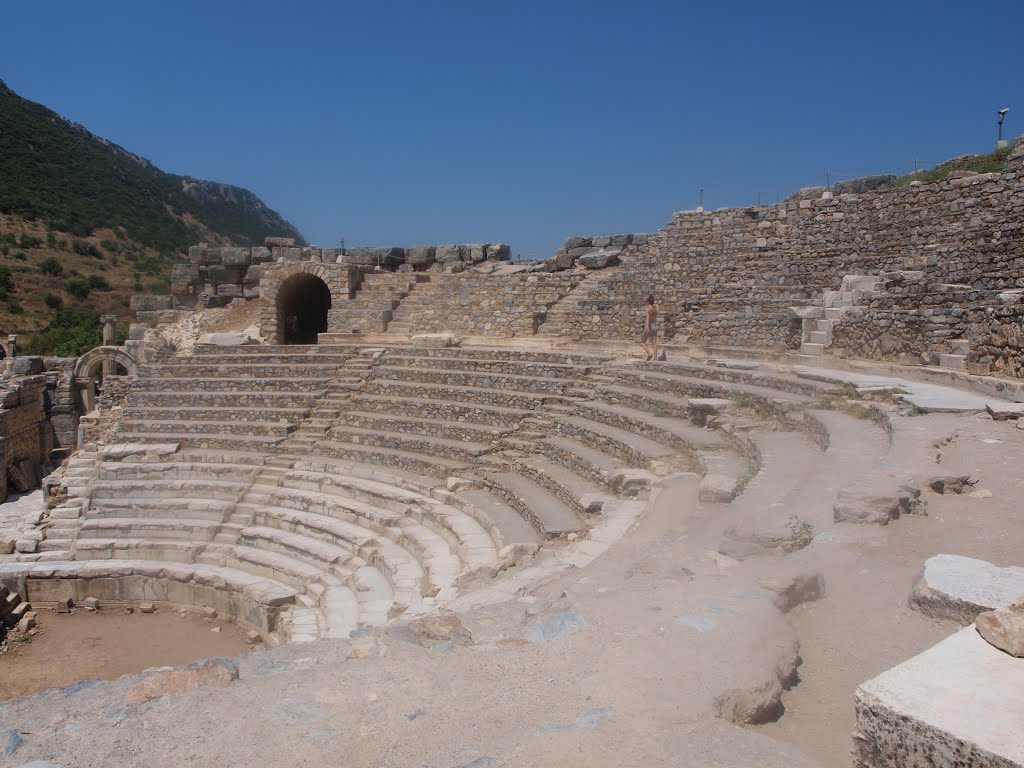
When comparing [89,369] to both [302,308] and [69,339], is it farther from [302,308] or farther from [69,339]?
[69,339]

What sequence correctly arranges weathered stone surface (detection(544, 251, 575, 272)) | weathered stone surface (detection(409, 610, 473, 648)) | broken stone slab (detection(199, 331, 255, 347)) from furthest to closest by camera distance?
weathered stone surface (detection(544, 251, 575, 272)) < broken stone slab (detection(199, 331, 255, 347)) < weathered stone surface (detection(409, 610, 473, 648))

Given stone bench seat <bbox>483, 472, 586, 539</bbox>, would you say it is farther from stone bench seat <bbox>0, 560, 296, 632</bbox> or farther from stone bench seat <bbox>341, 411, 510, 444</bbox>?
stone bench seat <bbox>0, 560, 296, 632</bbox>

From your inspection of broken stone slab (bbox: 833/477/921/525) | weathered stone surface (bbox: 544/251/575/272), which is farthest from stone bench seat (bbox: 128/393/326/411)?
broken stone slab (bbox: 833/477/921/525)

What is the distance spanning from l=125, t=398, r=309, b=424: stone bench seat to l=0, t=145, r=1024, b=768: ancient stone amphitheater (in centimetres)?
6

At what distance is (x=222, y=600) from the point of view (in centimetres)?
821

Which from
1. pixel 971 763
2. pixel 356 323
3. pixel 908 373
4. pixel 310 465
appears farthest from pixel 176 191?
pixel 971 763

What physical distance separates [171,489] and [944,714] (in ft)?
33.8

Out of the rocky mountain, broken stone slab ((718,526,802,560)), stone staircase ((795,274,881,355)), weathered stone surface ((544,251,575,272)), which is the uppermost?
the rocky mountain

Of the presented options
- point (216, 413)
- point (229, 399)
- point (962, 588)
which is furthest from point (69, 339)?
point (962, 588)

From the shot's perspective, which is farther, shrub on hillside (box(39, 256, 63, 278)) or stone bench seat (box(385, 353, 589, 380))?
shrub on hillside (box(39, 256, 63, 278))

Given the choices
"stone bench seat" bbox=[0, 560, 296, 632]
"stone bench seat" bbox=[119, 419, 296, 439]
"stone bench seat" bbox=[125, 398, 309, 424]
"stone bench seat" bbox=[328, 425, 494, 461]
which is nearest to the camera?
"stone bench seat" bbox=[0, 560, 296, 632]

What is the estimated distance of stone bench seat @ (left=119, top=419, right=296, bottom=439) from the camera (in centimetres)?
1138

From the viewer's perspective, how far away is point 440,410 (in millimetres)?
10625

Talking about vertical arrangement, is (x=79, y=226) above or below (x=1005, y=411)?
above
